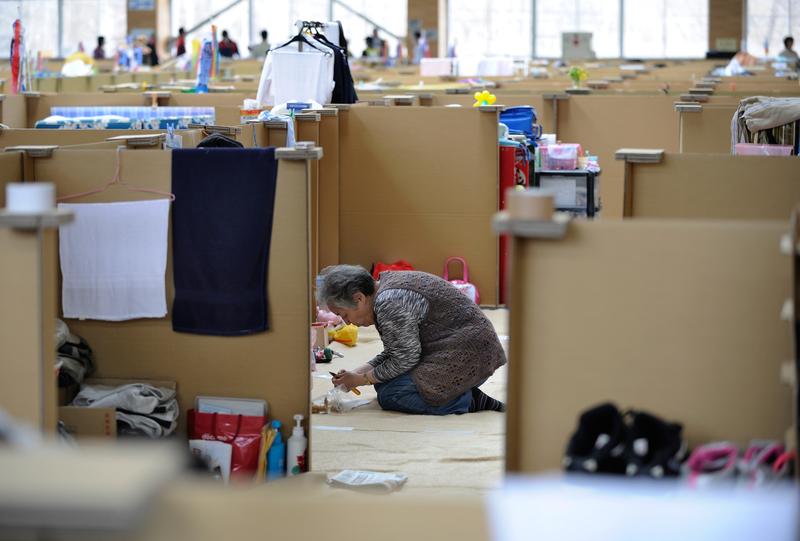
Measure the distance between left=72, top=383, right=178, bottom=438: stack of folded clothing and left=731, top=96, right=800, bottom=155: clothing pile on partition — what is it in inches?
98.2

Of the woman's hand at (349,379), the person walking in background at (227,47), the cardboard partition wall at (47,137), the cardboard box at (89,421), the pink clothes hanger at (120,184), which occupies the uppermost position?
A: the person walking in background at (227,47)

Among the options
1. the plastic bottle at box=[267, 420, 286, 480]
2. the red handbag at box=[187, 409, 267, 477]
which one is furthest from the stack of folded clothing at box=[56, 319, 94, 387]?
the plastic bottle at box=[267, 420, 286, 480]

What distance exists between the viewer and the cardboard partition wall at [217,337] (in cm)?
341

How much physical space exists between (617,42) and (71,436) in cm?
1787

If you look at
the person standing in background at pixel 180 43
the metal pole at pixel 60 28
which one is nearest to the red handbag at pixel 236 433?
the person standing in background at pixel 180 43

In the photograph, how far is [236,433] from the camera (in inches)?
135

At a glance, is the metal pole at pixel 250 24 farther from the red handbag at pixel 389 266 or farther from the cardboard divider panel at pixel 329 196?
the red handbag at pixel 389 266

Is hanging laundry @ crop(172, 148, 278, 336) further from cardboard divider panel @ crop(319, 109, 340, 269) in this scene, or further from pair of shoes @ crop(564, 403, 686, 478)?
cardboard divider panel @ crop(319, 109, 340, 269)

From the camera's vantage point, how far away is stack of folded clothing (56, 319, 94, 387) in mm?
3375

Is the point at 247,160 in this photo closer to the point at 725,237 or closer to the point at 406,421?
the point at 406,421

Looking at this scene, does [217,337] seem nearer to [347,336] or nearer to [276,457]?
[276,457]

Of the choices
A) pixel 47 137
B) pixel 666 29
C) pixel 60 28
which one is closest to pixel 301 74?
pixel 47 137

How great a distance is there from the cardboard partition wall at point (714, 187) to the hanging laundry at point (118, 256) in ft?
4.63

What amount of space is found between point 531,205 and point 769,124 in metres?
2.84
